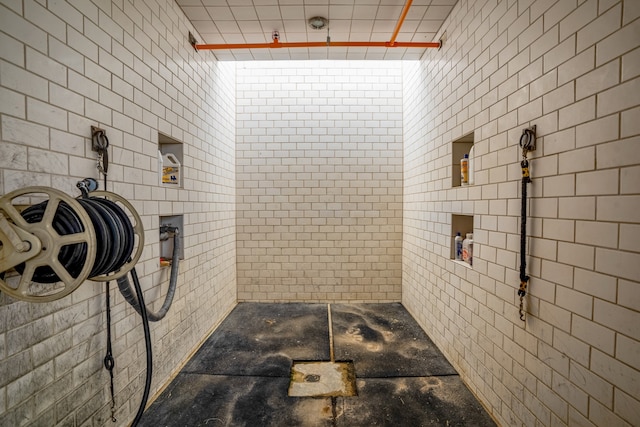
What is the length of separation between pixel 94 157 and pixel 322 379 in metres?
2.39

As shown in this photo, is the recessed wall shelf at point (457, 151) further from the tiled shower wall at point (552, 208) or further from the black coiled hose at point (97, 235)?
the black coiled hose at point (97, 235)

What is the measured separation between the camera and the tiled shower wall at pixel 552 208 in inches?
49.3

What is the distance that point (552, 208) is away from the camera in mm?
1609

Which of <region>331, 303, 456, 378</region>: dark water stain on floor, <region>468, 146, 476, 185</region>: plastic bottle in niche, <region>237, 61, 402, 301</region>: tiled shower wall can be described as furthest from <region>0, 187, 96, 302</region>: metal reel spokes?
<region>237, 61, 402, 301</region>: tiled shower wall

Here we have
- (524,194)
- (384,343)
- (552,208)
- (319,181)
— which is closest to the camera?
(552,208)

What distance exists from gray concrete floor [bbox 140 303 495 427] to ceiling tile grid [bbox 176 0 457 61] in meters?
3.31

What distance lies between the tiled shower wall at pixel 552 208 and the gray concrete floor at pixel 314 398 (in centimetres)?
34

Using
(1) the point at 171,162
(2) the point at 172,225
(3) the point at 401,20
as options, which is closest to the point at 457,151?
(3) the point at 401,20

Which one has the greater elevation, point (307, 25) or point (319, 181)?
point (307, 25)

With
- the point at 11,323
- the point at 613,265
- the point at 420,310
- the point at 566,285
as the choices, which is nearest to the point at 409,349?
the point at 420,310

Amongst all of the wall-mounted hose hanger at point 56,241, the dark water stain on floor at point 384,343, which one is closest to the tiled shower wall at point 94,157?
the wall-mounted hose hanger at point 56,241

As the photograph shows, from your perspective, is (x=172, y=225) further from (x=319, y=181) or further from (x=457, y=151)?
(x=457, y=151)

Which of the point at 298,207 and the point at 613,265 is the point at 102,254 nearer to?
the point at 613,265

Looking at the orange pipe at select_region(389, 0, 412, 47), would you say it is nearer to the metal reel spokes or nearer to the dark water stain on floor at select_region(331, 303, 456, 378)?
the metal reel spokes
